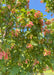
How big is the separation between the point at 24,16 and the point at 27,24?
38 cm

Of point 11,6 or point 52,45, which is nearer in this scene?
point 52,45

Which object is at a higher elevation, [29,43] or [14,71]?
[29,43]

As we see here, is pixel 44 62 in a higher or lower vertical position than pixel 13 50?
lower

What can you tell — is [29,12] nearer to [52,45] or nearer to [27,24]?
[27,24]

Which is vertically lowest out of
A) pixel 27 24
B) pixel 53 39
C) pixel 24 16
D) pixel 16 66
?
pixel 16 66

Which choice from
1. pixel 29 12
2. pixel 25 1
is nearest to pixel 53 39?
pixel 29 12

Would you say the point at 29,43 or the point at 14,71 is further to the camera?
the point at 29,43

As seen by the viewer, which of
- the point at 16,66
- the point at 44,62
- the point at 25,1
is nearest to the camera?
the point at 16,66

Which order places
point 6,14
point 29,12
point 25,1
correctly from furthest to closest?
point 25,1 < point 6,14 < point 29,12

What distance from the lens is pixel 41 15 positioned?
3.75 meters

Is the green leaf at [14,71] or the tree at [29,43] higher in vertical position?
the tree at [29,43]

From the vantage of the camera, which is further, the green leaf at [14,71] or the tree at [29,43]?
the tree at [29,43]

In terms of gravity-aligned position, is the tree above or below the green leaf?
above

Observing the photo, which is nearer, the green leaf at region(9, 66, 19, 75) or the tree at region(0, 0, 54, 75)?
the green leaf at region(9, 66, 19, 75)
